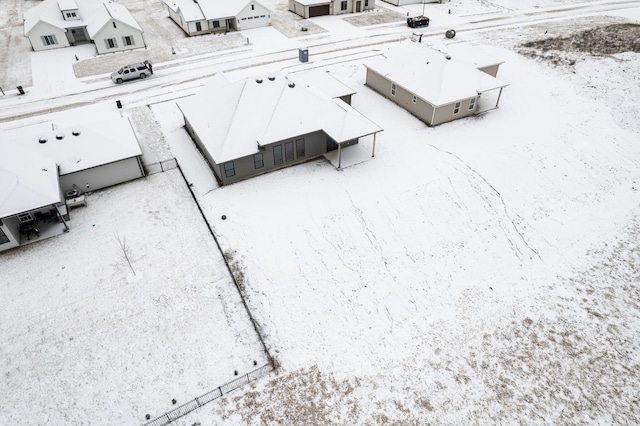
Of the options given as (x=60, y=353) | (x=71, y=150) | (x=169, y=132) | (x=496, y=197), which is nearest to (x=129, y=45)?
(x=169, y=132)

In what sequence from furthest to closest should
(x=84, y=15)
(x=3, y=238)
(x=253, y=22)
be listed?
(x=253, y=22), (x=84, y=15), (x=3, y=238)

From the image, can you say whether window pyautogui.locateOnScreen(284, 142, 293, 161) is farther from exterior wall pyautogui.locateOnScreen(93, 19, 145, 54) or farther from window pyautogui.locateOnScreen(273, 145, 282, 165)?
exterior wall pyautogui.locateOnScreen(93, 19, 145, 54)

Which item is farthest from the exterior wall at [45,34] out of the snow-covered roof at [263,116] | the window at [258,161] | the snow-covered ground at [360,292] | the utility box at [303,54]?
the window at [258,161]

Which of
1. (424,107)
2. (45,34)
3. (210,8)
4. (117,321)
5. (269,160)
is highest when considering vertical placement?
(210,8)

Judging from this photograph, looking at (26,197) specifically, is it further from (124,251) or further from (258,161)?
(258,161)

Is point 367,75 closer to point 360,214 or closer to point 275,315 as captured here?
point 360,214

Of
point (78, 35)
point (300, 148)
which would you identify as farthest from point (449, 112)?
point (78, 35)

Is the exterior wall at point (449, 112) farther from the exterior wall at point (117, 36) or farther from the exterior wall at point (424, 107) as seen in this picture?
the exterior wall at point (117, 36)
